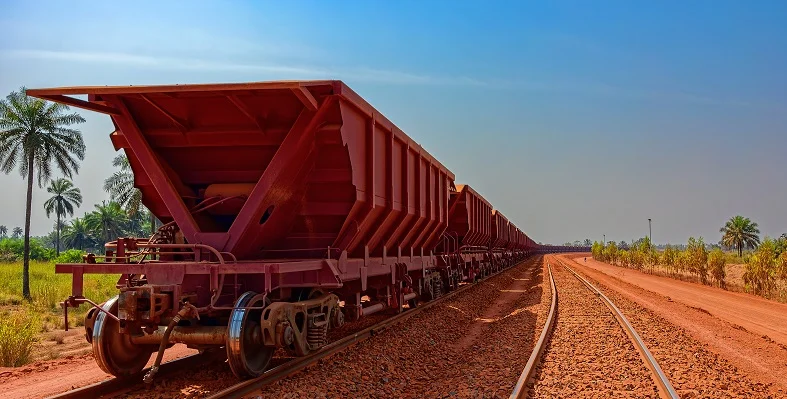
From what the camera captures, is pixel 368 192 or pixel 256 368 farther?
pixel 368 192

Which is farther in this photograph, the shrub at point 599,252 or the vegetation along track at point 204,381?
the shrub at point 599,252

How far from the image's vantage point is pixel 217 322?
709cm

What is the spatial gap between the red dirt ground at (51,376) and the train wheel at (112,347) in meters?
0.65

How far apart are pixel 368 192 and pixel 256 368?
2.97 m

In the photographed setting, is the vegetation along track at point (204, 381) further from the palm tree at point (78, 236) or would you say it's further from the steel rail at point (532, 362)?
the palm tree at point (78, 236)

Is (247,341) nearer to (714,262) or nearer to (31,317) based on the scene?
(31,317)

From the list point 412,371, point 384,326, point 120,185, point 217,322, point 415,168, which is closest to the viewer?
point 217,322

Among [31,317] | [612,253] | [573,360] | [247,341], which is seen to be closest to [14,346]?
[247,341]

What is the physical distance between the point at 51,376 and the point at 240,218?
11.1 ft

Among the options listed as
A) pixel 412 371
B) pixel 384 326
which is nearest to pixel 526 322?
pixel 384 326

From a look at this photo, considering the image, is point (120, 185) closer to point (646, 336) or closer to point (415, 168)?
point (415, 168)

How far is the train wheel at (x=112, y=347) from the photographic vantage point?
6.45 m

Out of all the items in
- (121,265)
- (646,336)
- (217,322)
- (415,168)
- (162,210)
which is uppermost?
(415,168)

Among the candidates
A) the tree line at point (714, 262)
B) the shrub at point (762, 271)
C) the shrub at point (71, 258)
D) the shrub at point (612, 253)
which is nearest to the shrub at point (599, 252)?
the shrub at point (612, 253)
